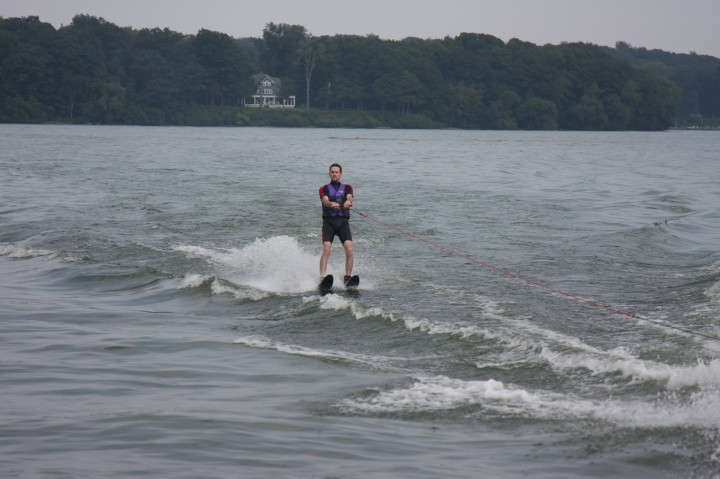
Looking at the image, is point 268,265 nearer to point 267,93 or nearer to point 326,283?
point 326,283

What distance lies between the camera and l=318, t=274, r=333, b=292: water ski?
40.4 ft

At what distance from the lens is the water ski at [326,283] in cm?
1233

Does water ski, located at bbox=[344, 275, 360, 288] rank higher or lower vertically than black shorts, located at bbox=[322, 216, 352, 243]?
lower

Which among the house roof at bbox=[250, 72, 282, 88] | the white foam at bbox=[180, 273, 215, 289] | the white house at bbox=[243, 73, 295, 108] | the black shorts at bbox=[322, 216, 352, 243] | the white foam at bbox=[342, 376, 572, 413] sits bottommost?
the white foam at bbox=[342, 376, 572, 413]

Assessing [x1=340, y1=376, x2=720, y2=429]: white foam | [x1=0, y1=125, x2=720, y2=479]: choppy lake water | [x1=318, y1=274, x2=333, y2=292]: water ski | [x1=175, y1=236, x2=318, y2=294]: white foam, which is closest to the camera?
[x1=0, y1=125, x2=720, y2=479]: choppy lake water

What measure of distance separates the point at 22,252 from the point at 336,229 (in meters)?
6.44

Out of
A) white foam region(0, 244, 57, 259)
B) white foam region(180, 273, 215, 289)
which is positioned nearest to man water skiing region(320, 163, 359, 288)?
white foam region(180, 273, 215, 289)

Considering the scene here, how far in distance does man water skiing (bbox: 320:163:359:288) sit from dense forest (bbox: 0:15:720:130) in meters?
118

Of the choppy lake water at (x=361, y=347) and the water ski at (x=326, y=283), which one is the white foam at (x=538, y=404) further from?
the water ski at (x=326, y=283)

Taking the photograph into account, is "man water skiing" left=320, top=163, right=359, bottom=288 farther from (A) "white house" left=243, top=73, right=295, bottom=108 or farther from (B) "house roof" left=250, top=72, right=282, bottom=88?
(B) "house roof" left=250, top=72, right=282, bottom=88

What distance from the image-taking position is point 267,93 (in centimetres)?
15662

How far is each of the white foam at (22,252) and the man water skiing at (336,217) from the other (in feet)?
18.3

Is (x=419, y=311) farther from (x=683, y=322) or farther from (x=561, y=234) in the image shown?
(x=561, y=234)

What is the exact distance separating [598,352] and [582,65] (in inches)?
5726
